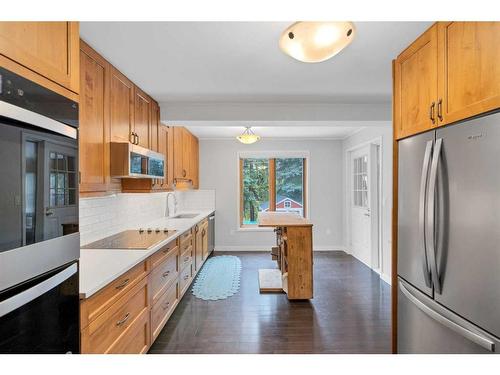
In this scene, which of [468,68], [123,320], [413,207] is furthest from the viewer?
[123,320]

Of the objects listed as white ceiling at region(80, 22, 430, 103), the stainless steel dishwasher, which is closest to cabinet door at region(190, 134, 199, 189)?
the stainless steel dishwasher

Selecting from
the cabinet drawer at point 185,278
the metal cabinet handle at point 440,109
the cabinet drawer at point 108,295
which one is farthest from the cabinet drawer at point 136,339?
the metal cabinet handle at point 440,109

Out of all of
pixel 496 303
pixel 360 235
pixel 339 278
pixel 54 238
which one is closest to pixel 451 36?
pixel 496 303

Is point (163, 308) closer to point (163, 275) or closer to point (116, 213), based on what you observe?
point (163, 275)

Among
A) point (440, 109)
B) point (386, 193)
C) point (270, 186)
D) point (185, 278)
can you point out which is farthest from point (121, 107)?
point (270, 186)

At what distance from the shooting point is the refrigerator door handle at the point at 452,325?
109cm

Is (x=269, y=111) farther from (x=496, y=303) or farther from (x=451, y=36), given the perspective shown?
(x=496, y=303)

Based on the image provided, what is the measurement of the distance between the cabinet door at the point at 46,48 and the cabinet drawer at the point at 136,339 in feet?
4.78

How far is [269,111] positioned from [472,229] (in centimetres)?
256

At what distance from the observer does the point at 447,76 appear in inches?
53.2

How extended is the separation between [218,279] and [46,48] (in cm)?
375

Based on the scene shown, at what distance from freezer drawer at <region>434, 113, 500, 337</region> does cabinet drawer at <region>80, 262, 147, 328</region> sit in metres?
1.67

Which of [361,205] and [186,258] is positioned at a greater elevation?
[361,205]

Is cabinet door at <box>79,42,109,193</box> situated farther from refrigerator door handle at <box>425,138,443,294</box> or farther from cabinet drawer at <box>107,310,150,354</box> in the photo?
refrigerator door handle at <box>425,138,443,294</box>
